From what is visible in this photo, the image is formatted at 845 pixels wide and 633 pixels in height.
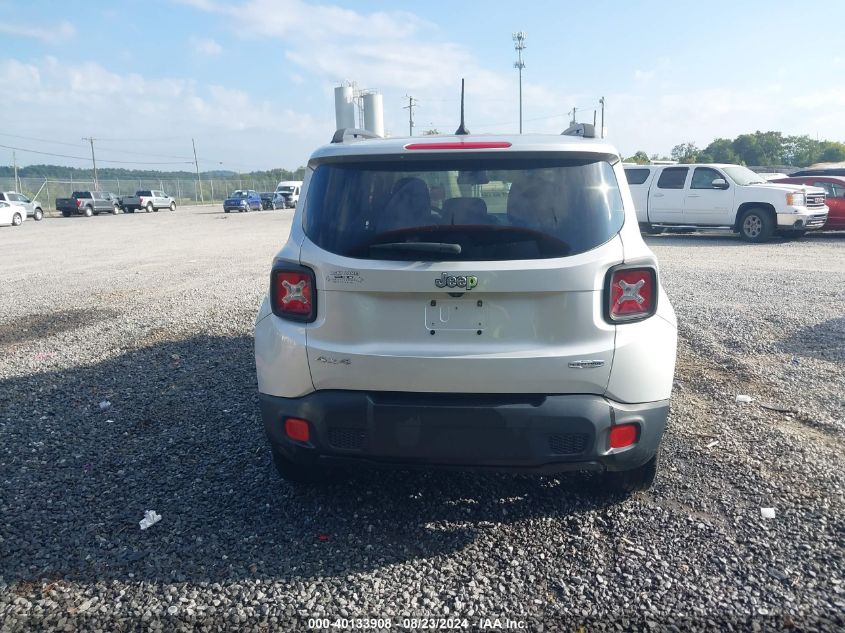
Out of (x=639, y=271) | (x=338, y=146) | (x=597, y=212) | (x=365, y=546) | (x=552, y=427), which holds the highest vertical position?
(x=338, y=146)

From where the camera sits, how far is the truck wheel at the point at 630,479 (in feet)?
11.5

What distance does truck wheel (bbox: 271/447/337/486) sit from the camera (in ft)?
11.8

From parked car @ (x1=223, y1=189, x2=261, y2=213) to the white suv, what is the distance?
5012 centimetres

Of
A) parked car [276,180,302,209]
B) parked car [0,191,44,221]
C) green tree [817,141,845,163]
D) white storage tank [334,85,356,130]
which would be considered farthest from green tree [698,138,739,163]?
parked car [0,191,44,221]

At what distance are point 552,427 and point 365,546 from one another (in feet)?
3.63

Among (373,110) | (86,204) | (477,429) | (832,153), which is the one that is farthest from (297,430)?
(832,153)

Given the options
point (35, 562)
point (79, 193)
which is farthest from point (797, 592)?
point (79, 193)

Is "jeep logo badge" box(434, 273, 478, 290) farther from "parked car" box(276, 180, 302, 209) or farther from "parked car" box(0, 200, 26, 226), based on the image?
"parked car" box(276, 180, 302, 209)

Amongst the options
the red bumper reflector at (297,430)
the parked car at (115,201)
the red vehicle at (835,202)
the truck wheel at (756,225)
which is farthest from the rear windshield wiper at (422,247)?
the parked car at (115,201)

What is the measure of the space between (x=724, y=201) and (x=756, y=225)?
101 cm

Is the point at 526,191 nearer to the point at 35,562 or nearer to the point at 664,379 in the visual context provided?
the point at 664,379

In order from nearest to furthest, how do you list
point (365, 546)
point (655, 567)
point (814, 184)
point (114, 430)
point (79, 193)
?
point (655, 567), point (365, 546), point (114, 430), point (814, 184), point (79, 193)

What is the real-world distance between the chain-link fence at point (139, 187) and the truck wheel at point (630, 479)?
60.6 m

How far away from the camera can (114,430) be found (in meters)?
4.70
